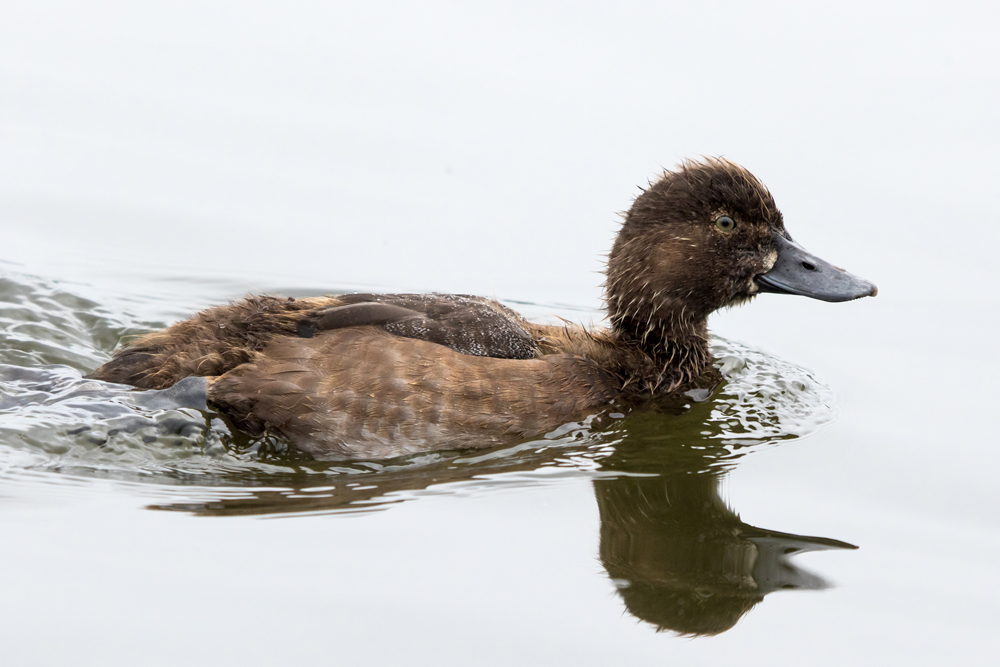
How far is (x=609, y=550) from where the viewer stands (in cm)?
509

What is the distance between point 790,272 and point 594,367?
127cm

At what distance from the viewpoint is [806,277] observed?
6.63 meters

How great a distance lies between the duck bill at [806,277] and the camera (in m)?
6.60

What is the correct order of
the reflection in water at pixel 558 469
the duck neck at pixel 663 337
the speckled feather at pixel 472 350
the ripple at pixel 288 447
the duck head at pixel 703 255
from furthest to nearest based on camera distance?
→ the duck neck at pixel 663 337 → the duck head at pixel 703 255 → the speckled feather at pixel 472 350 → the ripple at pixel 288 447 → the reflection in water at pixel 558 469

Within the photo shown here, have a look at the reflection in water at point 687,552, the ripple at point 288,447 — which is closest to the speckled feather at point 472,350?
the ripple at point 288,447

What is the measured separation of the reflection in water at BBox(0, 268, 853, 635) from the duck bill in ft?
2.56

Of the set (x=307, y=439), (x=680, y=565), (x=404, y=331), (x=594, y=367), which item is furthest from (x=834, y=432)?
(x=307, y=439)

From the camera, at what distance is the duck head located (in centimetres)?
651

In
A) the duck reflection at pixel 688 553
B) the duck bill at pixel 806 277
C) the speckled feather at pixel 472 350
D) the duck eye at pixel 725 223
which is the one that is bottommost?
the duck reflection at pixel 688 553

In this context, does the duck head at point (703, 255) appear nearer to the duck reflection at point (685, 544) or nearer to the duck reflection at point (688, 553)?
the duck reflection at point (685, 544)

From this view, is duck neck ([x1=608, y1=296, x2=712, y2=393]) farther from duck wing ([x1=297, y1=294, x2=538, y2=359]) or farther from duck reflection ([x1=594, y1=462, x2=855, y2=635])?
duck reflection ([x1=594, y1=462, x2=855, y2=635])

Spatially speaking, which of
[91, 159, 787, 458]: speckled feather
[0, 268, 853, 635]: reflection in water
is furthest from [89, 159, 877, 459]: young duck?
[0, 268, 853, 635]: reflection in water

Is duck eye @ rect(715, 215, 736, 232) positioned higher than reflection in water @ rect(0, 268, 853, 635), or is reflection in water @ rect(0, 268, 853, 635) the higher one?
duck eye @ rect(715, 215, 736, 232)

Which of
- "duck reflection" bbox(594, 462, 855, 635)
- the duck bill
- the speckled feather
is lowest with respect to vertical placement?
"duck reflection" bbox(594, 462, 855, 635)
